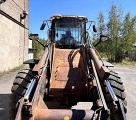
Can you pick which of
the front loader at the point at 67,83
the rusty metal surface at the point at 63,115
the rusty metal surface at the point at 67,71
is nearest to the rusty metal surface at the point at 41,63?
the front loader at the point at 67,83

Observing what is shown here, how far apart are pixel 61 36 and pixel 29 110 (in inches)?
149

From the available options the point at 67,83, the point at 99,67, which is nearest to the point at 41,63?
the point at 67,83

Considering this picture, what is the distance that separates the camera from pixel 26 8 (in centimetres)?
3002

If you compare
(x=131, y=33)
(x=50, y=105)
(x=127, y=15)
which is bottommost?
(x=50, y=105)

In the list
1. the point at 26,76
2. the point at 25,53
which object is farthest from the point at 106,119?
the point at 25,53

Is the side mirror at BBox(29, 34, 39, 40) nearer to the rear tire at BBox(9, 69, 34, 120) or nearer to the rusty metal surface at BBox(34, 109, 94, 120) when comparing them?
the rear tire at BBox(9, 69, 34, 120)

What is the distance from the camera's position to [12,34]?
23.3 meters

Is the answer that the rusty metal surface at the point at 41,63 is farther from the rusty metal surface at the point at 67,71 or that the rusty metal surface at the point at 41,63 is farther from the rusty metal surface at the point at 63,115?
the rusty metal surface at the point at 63,115

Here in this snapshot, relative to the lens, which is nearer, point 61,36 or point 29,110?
point 29,110

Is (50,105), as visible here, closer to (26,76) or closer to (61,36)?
(26,76)

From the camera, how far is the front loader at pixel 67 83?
4406 mm

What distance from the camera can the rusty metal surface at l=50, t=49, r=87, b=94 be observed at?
6.15 metres

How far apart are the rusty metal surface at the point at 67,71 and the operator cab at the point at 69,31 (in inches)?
16.3

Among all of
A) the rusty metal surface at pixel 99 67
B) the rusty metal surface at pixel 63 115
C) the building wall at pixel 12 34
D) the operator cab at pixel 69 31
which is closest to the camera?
the rusty metal surface at pixel 63 115
